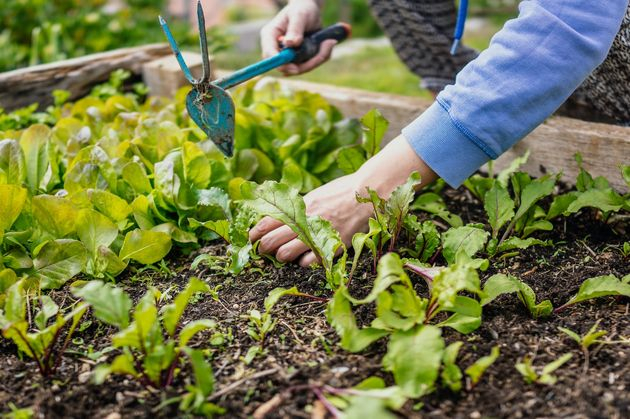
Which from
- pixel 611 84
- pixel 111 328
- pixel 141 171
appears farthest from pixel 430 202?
pixel 111 328

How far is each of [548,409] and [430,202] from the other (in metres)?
0.90

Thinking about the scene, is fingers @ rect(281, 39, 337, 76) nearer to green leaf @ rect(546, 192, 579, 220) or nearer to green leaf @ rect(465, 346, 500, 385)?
green leaf @ rect(546, 192, 579, 220)

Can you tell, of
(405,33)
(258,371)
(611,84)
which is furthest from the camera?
(405,33)

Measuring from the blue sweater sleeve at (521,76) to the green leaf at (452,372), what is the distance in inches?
20.6

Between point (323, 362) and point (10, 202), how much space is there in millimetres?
840

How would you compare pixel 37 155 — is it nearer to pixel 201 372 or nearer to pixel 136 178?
pixel 136 178

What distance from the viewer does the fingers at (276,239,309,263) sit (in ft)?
5.37

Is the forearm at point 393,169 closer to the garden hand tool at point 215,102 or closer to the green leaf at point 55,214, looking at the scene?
the garden hand tool at point 215,102

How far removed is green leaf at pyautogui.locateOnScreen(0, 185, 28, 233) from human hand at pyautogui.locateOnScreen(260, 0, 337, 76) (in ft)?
3.14

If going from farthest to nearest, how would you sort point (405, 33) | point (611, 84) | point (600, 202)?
point (405, 33)
point (611, 84)
point (600, 202)

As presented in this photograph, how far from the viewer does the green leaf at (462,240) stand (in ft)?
5.04

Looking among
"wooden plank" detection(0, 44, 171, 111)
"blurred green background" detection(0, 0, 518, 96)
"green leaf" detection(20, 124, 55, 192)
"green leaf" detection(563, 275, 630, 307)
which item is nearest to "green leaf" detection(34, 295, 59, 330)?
"green leaf" detection(20, 124, 55, 192)

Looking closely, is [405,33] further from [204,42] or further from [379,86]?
[379,86]

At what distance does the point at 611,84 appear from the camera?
6.70 ft
